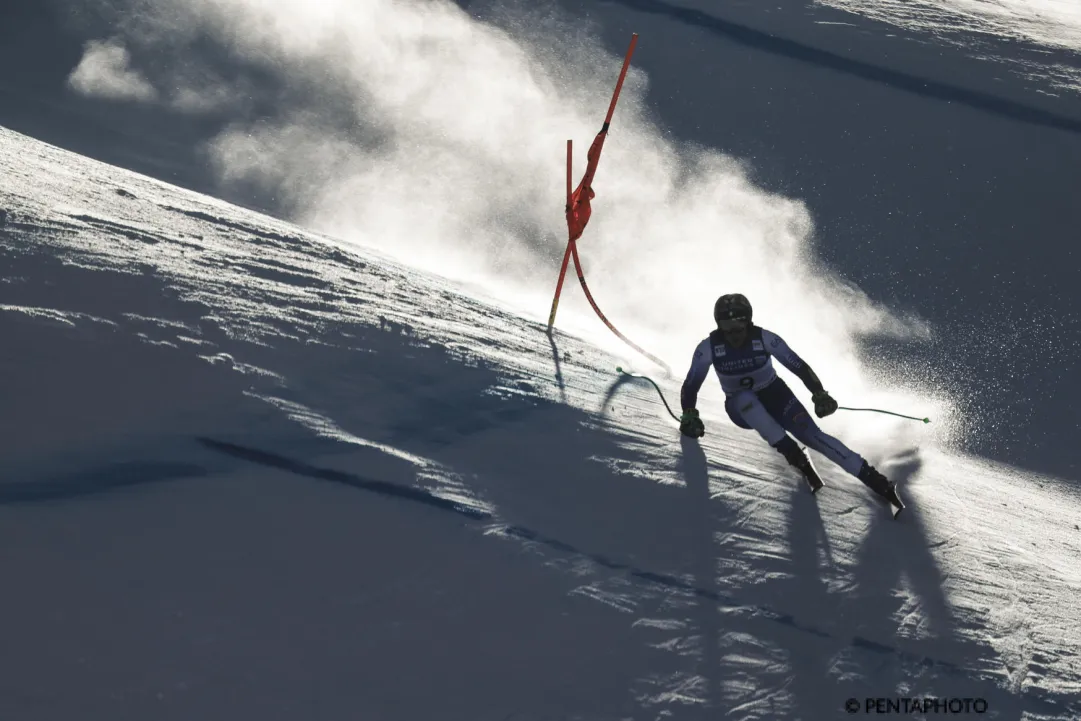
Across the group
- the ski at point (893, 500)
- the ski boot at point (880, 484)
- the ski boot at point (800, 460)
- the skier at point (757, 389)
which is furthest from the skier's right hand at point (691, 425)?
the ski at point (893, 500)

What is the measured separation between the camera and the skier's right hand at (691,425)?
16.2ft

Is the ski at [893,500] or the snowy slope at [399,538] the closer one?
the snowy slope at [399,538]

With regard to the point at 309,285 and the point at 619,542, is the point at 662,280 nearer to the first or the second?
the point at 309,285

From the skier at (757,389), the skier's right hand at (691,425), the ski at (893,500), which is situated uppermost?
the skier at (757,389)

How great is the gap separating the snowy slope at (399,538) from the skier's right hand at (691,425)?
155mm

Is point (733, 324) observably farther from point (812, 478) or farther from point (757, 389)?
point (812, 478)

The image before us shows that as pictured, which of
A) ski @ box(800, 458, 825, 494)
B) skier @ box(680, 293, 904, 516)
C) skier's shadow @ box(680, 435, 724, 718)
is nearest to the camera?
skier's shadow @ box(680, 435, 724, 718)

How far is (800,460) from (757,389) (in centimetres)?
66

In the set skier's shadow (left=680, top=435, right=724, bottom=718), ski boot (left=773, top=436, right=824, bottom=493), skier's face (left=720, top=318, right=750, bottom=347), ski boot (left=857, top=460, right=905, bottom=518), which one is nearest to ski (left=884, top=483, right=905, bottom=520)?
ski boot (left=857, top=460, right=905, bottom=518)

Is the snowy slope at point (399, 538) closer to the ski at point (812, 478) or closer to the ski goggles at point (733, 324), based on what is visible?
the ski at point (812, 478)

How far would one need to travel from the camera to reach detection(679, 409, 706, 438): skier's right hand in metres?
4.94

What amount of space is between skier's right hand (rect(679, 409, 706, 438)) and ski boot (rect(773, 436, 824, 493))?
402mm

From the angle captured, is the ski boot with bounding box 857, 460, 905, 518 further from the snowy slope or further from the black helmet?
the black helmet

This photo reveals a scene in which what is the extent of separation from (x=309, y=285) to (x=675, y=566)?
283 cm
